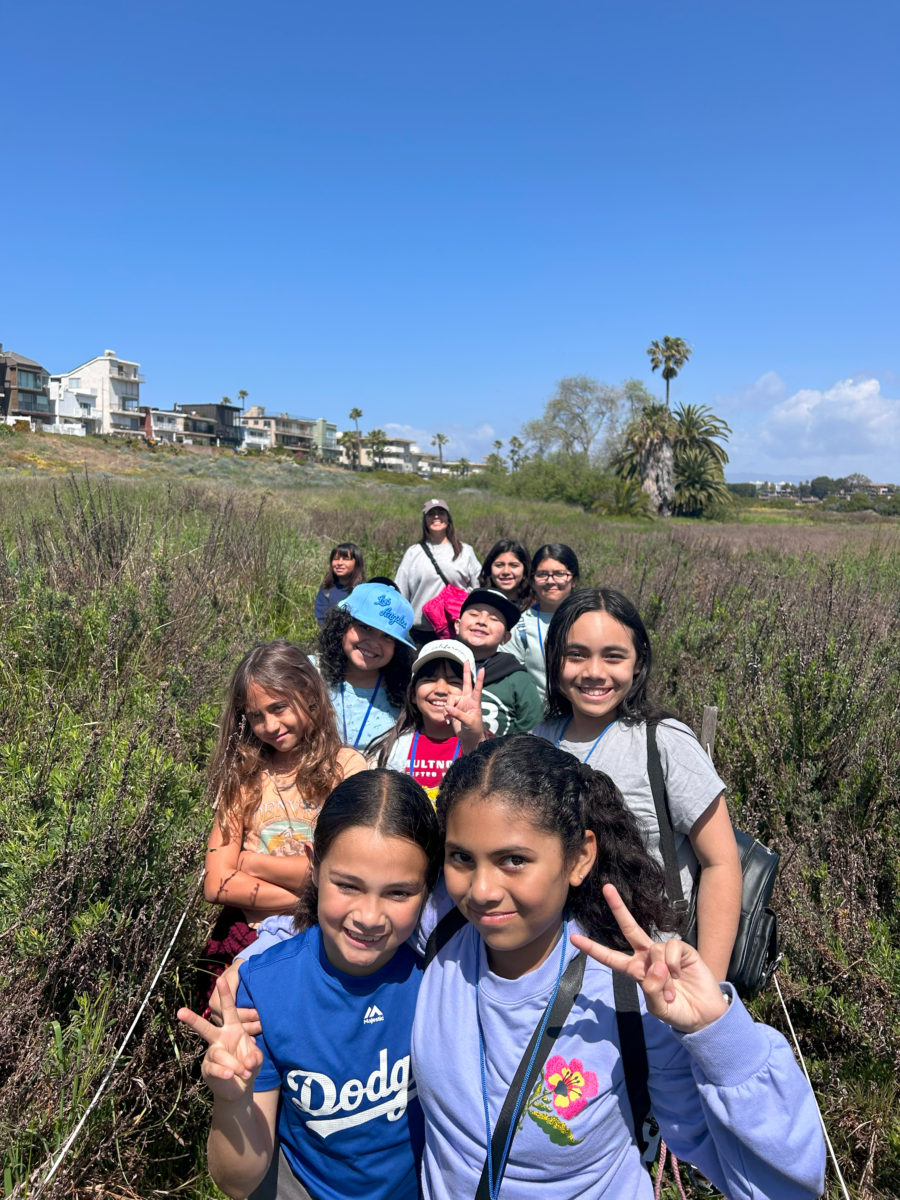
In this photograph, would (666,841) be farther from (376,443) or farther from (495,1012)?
(376,443)

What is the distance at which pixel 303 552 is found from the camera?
31.1ft

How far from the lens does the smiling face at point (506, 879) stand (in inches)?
54.5

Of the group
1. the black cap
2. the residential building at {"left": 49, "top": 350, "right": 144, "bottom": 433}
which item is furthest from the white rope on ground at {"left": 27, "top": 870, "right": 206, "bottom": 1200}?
the residential building at {"left": 49, "top": 350, "right": 144, "bottom": 433}

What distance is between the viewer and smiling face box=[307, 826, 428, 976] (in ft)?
4.97

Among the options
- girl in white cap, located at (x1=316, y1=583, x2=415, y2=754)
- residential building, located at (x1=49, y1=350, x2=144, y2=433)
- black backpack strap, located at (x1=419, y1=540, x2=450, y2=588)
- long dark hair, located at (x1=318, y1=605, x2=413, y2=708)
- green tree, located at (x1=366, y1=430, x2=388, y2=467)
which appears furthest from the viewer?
green tree, located at (x1=366, y1=430, x2=388, y2=467)

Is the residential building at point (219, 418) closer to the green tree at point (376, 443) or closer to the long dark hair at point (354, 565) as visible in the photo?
the green tree at point (376, 443)

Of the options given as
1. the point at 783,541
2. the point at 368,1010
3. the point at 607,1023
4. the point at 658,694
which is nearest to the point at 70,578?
the point at 658,694

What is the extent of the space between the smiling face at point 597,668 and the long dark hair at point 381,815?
0.80 metres

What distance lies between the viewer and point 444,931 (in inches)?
61.6

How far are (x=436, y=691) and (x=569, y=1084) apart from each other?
5.10 ft

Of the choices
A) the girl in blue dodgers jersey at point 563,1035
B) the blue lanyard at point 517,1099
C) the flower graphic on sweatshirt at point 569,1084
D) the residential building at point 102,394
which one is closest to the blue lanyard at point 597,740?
the girl in blue dodgers jersey at point 563,1035

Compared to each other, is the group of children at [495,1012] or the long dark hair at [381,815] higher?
the long dark hair at [381,815]

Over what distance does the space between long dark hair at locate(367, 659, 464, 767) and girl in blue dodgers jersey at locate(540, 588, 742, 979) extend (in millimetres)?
484

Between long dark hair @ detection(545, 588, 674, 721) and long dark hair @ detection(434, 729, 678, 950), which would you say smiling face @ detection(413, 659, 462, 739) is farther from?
long dark hair @ detection(434, 729, 678, 950)
